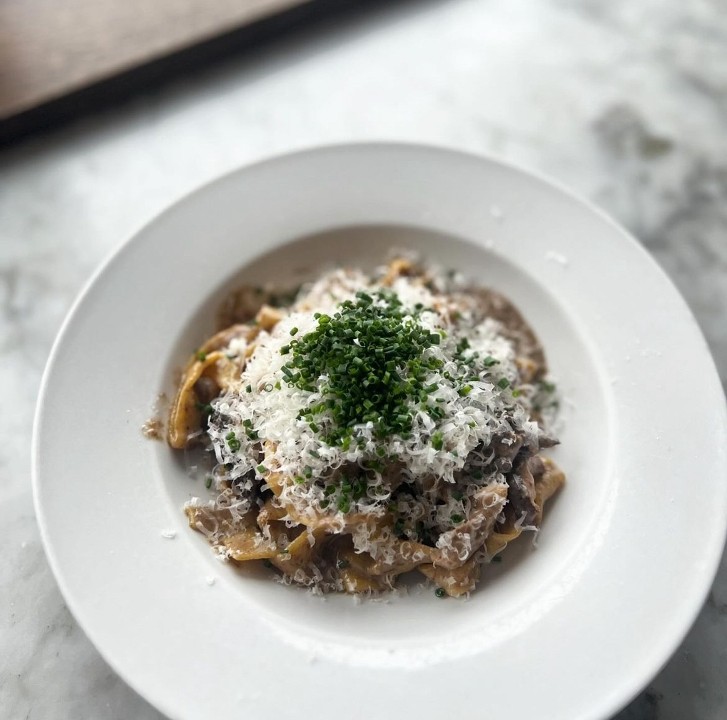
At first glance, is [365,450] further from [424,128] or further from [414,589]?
[424,128]

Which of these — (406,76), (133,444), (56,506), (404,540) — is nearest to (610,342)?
(404,540)

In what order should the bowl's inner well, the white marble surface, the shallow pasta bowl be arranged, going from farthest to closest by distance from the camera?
the white marble surface
the bowl's inner well
the shallow pasta bowl

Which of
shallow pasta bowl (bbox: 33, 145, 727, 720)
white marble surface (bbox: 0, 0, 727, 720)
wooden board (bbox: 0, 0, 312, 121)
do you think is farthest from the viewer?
wooden board (bbox: 0, 0, 312, 121)

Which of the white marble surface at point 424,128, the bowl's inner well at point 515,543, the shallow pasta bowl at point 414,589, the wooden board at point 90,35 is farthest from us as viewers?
the wooden board at point 90,35

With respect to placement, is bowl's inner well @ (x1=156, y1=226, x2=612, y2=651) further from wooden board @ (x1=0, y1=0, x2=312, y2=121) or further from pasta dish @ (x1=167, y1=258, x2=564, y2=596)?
wooden board @ (x1=0, y1=0, x2=312, y2=121)

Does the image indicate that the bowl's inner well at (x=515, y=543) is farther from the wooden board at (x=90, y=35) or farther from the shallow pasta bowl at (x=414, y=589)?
the wooden board at (x=90, y=35)

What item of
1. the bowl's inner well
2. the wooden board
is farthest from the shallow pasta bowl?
the wooden board

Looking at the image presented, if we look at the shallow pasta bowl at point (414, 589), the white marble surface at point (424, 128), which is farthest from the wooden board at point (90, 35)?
the shallow pasta bowl at point (414, 589)

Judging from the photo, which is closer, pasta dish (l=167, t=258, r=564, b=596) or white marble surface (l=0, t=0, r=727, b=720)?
pasta dish (l=167, t=258, r=564, b=596)
